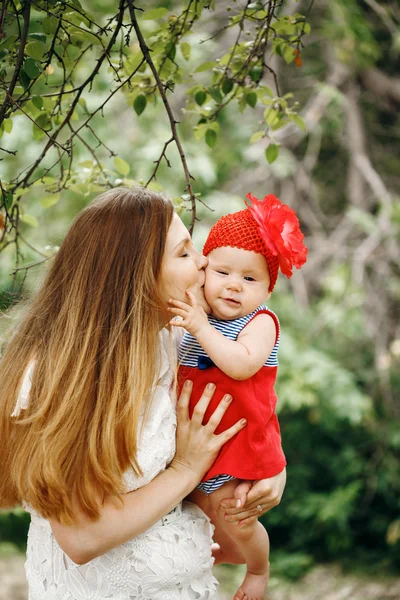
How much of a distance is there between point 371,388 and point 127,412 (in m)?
3.60

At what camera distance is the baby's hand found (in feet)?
5.45

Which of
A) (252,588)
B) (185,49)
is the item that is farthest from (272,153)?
(252,588)

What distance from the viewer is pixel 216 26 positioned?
17.3 feet

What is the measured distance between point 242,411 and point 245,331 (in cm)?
20

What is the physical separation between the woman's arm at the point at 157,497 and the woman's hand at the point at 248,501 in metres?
0.11

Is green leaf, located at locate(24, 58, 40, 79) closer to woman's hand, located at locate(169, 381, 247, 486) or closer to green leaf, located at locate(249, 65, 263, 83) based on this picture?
green leaf, located at locate(249, 65, 263, 83)

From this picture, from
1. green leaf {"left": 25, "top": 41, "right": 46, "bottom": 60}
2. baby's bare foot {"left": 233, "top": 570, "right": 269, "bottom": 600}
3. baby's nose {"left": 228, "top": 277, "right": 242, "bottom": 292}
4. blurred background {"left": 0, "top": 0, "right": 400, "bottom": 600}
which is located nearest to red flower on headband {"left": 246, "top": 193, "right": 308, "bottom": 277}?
baby's nose {"left": 228, "top": 277, "right": 242, "bottom": 292}

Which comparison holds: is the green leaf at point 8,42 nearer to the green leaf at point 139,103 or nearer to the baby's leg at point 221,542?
the green leaf at point 139,103

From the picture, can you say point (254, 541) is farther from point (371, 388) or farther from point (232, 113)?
point (232, 113)

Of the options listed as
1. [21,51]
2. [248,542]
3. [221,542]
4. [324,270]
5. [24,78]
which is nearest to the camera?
[21,51]

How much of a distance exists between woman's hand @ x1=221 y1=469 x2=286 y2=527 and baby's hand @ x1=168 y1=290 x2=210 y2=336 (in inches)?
17.1

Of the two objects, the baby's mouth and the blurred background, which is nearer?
the baby's mouth

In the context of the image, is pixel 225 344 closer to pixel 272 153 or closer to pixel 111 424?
pixel 111 424

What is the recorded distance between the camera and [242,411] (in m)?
1.78
